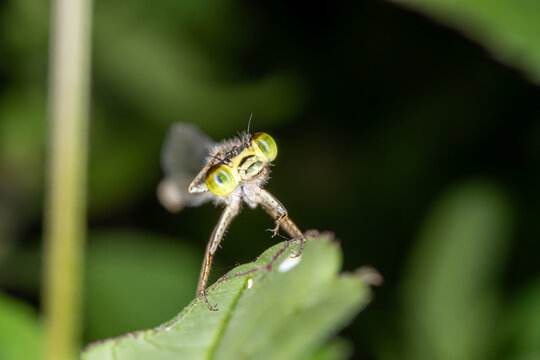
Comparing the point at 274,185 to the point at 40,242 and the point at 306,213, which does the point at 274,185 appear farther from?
the point at 40,242

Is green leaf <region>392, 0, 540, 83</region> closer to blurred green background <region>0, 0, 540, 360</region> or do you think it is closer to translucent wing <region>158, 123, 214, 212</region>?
translucent wing <region>158, 123, 214, 212</region>

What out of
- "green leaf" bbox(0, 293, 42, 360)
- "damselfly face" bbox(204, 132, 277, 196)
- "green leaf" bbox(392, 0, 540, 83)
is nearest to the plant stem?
"green leaf" bbox(0, 293, 42, 360)

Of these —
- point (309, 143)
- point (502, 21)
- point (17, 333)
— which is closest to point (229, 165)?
point (502, 21)

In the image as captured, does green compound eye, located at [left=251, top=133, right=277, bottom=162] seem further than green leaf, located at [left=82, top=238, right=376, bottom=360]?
Yes

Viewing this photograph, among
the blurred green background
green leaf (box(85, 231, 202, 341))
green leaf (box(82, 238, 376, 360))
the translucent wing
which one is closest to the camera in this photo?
green leaf (box(82, 238, 376, 360))

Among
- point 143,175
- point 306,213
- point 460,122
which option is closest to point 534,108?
point 460,122

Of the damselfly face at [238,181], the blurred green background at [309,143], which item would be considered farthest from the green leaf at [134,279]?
the damselfly face at [238,181]

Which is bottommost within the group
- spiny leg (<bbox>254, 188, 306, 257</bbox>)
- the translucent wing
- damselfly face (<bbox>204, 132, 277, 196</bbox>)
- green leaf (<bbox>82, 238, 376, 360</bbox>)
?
green leaf (<bbox>82, 238, 376, 360</bbox>)

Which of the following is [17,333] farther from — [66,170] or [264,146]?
[264,146]
